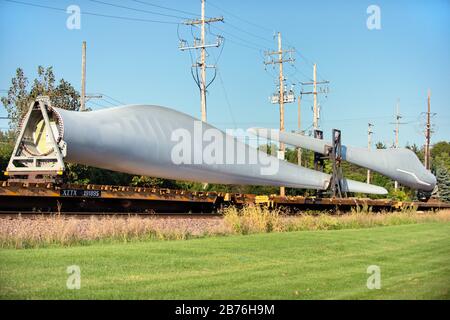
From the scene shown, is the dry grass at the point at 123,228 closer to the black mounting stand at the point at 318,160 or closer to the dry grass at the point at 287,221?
the dry grass at the point at 287,221

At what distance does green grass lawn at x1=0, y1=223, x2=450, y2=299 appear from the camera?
6504 mm

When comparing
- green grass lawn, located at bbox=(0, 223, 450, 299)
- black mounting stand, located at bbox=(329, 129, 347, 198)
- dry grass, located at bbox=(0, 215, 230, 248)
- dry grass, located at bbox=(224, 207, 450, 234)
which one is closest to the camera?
green grass lawn, located at bbox=(0, 223, 450, 299)

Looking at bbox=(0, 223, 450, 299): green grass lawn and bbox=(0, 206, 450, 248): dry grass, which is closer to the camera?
bbox=(0, 223, 450, 299): green grass lawn

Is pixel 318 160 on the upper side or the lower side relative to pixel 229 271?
upper

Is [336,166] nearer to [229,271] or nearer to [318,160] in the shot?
[318,160]

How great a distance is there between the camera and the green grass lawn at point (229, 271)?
6504 millimetres

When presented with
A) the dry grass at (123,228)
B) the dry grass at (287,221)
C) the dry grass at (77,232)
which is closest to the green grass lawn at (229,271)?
the dry grass at (77,232)

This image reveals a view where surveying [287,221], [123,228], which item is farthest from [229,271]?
[287,221]

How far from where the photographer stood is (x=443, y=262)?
9.59 m

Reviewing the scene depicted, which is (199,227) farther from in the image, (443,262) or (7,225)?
(443,262)

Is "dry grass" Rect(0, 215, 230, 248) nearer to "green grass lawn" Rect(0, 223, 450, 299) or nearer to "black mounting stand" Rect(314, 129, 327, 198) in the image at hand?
"green grass lawn" Rect(0, 223, 450, 299)

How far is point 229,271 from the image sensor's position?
7.98 metres

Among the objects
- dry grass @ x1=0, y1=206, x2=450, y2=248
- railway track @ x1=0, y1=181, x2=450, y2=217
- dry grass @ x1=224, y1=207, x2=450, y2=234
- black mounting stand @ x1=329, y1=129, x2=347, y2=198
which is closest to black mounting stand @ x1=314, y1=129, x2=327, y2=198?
black mounting stand @ x1=329, y1=129, x2=347, y2=198
